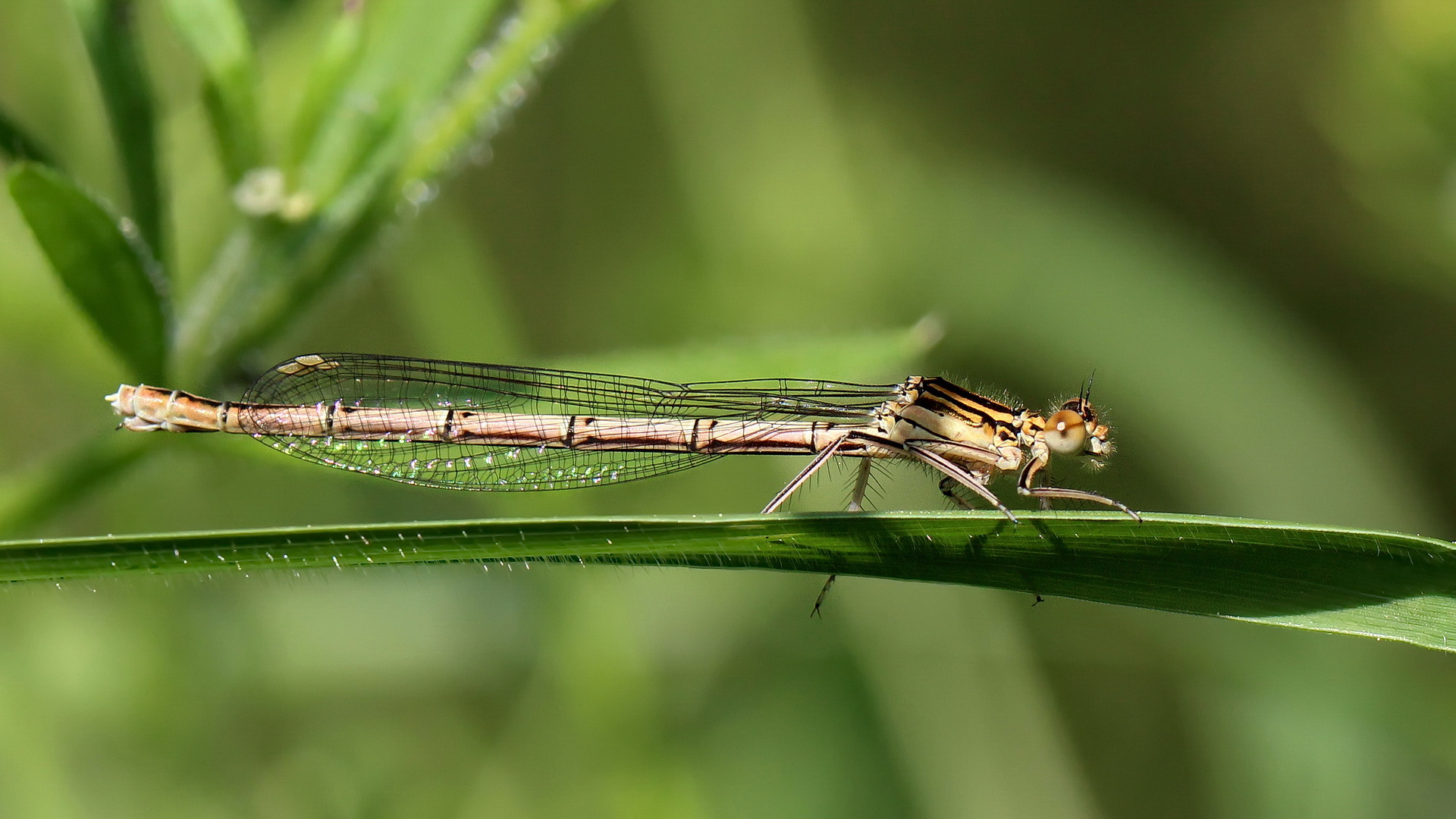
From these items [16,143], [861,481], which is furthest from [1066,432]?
[16,143]

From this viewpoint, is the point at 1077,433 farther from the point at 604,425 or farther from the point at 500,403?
the point at 500,403

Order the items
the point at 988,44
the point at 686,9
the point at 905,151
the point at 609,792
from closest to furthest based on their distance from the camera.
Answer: the point at 609,792 → the point at 686,9 → the point at 905,151 → the point at 988,44

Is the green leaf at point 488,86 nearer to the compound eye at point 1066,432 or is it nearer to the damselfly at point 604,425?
the damselfly at point 604,425

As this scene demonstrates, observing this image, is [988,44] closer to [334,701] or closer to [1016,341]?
[1016,341]

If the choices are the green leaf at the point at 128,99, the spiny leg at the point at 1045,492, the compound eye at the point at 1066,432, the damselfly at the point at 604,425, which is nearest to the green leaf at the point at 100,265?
the green leaf at the point at 128,99

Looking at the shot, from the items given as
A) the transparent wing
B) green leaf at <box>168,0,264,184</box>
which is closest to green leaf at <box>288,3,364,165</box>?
green leaf at <box>168,0,264,184</box>

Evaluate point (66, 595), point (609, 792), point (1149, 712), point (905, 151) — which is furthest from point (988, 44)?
point (66, 595)

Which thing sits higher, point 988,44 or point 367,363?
point 988,44
